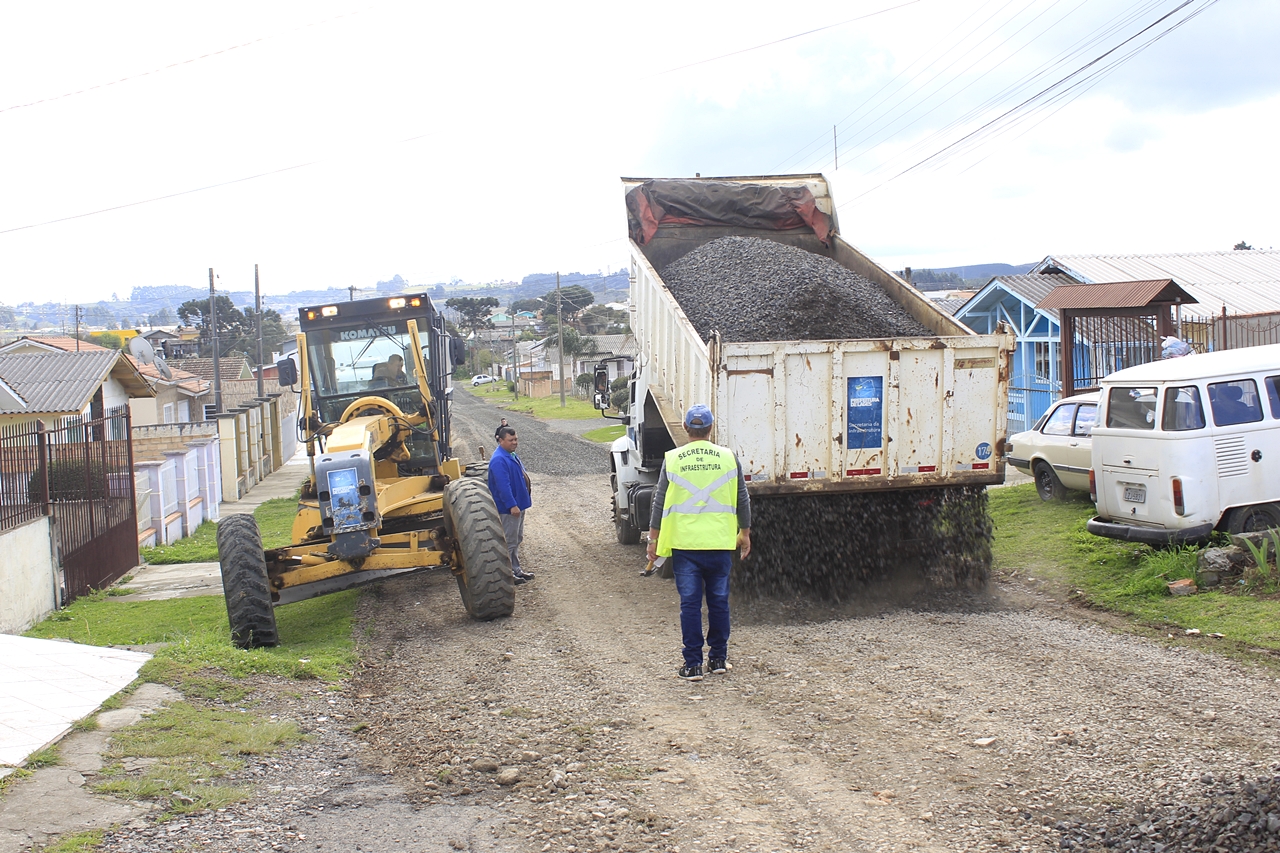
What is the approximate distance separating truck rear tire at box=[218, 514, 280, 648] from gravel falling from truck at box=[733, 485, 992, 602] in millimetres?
3529

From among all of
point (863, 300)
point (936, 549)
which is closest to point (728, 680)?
point (936, 549)

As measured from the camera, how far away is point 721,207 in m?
12.4

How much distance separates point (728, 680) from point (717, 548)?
761mm

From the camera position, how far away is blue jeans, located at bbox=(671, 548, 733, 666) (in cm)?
617

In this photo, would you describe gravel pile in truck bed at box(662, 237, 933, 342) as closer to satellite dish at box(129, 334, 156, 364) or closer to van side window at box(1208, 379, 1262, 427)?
van side window at box(1208, 379, 1262, 427)

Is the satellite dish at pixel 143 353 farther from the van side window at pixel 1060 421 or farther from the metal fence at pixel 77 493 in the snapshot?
the van side window at pixel 1060 421

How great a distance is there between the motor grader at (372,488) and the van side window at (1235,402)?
19.1ft

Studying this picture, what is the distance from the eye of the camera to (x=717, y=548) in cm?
613

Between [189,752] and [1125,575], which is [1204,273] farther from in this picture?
[189,752]

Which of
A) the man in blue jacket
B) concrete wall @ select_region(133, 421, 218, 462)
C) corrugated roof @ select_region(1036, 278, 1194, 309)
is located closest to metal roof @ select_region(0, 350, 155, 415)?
concrete wall @ select_region(133, 421, 218, 462)

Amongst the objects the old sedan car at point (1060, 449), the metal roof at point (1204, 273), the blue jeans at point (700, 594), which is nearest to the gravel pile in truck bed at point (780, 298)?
the blue jeans at point (700, 594)

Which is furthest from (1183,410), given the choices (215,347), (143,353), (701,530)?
(143,353)

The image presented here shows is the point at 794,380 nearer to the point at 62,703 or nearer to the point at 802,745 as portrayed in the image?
the point at 802,745

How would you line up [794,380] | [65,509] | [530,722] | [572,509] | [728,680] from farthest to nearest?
[572,509] → [65,509] → [794,380] → [728,680] → [530,722]
